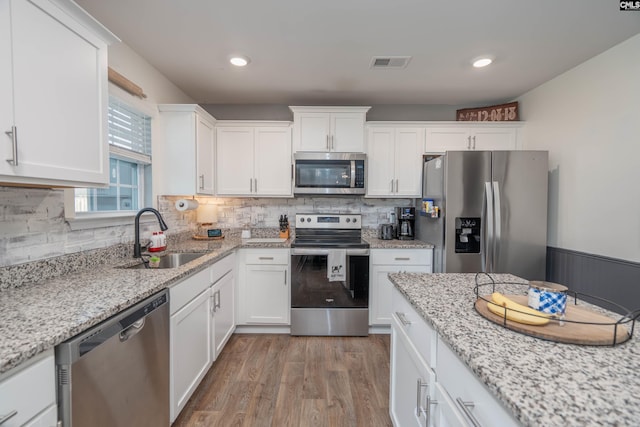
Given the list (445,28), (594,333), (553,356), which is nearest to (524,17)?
(445,28)

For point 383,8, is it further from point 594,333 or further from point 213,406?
point 213,406

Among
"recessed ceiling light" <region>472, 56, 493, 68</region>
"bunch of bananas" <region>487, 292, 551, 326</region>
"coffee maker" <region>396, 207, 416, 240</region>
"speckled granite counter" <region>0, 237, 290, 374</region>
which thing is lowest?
"speckled granite counter" <region>0, 237, 290, 374</region>

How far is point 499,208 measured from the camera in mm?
2416

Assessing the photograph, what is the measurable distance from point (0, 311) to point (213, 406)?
1.29m

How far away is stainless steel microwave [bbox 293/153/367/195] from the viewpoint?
2.90m

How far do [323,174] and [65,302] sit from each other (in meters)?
2.23

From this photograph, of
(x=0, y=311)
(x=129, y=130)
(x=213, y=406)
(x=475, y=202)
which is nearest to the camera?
(x=0, y=311)

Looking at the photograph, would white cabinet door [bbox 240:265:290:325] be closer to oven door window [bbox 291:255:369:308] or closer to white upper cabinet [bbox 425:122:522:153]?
oven door window [bbox 291:255:369:308]

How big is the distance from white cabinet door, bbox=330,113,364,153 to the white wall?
70.3 inches

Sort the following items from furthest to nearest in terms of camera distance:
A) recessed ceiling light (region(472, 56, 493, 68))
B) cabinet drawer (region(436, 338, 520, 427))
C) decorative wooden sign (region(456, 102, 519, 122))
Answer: decorative wooden sign (region(456, 102, 519, 122))
recessed ceiling light (region(472, 56, 493, 68))
cabinet drawer (region(436, 338, 520, 427))

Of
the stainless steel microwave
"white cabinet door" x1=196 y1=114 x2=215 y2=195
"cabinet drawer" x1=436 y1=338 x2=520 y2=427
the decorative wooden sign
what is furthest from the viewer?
the decorative wooden sign

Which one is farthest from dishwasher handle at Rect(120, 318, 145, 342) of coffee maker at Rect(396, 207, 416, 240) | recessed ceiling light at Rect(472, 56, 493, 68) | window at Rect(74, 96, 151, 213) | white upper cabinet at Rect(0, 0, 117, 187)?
recessed ceiling light at Rect(472, 56, 493, 68)

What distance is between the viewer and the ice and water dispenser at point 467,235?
248cm

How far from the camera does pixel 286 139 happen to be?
2988 millimetres
